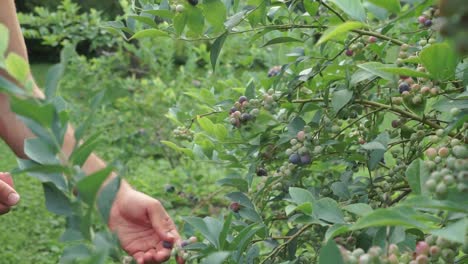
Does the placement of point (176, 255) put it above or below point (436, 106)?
below

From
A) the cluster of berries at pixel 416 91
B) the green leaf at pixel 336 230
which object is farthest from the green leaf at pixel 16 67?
the cluster of berries at pixel 416 91

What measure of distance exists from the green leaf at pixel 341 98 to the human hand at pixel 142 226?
0.43 meters

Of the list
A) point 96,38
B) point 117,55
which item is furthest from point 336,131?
point 117,55

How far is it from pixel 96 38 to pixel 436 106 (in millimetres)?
3930

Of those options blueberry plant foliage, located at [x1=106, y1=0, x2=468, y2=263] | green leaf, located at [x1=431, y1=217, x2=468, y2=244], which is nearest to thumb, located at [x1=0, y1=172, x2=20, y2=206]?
blueberry plant foliage, located at [x1=106, y1=0, x2=468, y2=263]

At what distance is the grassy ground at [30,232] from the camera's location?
13.0ft

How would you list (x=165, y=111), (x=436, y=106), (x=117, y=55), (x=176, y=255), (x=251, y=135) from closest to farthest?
(x=436, y=106)
(x=176, y=255)
(x=251, y=135)
(x=165, y=111)
(x=117, y=55)

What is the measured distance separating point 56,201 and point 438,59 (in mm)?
539

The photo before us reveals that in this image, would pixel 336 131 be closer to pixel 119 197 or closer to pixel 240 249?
pixel 240 249

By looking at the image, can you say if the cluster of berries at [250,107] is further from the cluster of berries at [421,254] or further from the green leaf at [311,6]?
the cluster of berries at [421,254]

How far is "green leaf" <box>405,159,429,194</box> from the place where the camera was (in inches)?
37.9

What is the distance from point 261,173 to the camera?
1532mm

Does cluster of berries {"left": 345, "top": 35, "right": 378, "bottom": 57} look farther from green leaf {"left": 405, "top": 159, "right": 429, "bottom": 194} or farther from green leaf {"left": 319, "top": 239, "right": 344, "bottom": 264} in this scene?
green leaf {"left": 319, "top": 239, "right": 344, "bottom": 264}

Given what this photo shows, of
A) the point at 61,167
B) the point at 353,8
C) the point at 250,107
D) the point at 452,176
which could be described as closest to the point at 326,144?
the point at 250,107
